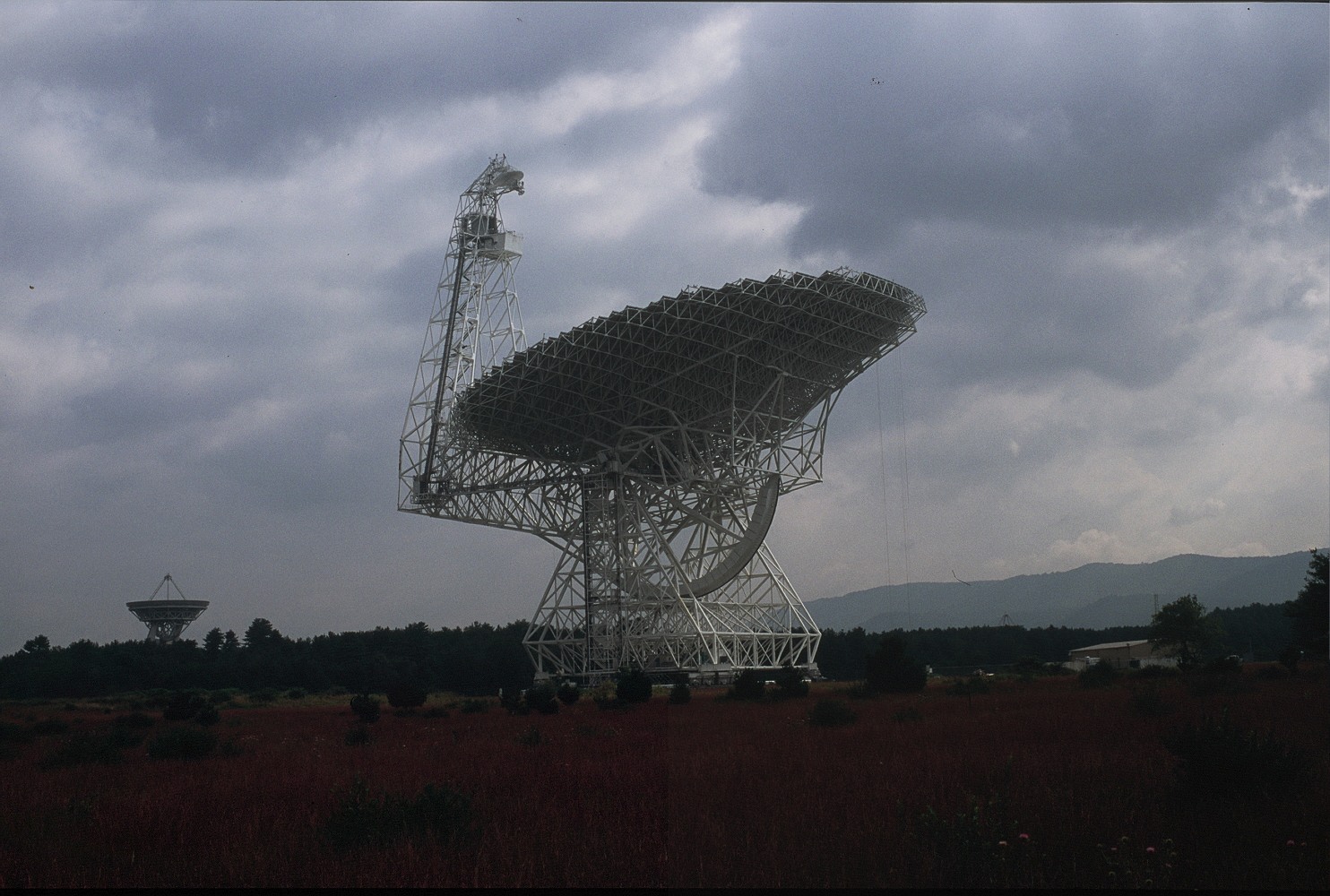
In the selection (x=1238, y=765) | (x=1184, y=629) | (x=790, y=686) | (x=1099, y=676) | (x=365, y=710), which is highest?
(x=1184, y=629)

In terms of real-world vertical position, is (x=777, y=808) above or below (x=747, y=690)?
above

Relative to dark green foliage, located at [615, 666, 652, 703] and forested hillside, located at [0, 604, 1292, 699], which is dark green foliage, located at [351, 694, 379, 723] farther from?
forested hillside, located at [0, 604, 1292, 699]

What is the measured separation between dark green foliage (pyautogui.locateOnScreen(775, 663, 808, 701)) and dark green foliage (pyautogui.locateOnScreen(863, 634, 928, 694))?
1742 mm

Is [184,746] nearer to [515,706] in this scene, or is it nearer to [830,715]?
[830,715]

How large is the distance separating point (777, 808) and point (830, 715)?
324 inches

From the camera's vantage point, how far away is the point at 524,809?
399 inches

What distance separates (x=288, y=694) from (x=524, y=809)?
47.2m

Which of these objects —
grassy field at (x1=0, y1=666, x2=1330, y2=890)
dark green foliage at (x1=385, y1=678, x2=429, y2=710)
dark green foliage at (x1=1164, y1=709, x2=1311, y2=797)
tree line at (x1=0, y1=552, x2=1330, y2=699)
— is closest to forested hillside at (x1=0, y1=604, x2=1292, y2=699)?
tree line at (x1=0, y1=552, x2=1330, y2=699)

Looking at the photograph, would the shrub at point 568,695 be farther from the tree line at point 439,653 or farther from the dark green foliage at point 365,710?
the tree line at point 439,653

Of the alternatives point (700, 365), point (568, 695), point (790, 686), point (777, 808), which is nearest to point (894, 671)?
point (790, 686)

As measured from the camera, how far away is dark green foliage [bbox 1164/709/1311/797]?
28.1 ft

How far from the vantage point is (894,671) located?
73.3 feet

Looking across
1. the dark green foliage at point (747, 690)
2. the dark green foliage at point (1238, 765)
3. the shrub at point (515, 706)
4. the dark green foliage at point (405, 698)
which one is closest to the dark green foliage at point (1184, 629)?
the dark green foliage at point (747, 690)

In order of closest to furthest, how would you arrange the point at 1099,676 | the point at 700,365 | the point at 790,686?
the point at 1099,676 → the point at 790,686 → the point at 700,365
